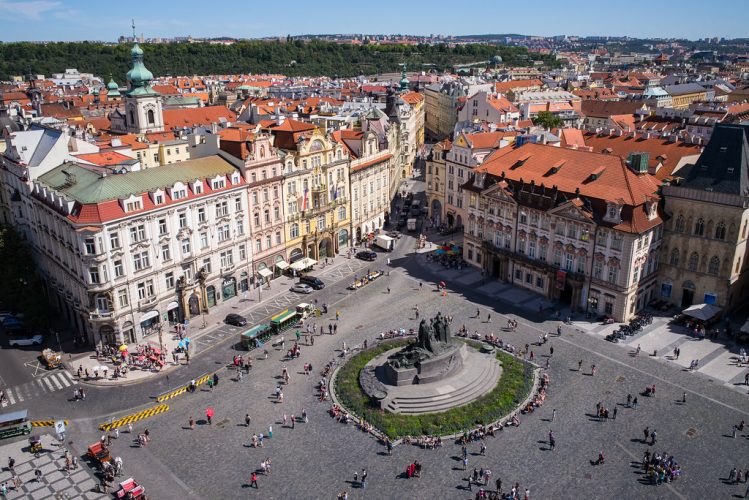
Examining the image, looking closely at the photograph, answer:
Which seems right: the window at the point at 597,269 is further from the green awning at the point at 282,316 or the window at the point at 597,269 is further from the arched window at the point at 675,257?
the green awning at the point at 282,316

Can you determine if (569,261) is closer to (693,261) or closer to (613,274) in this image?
(613,274)

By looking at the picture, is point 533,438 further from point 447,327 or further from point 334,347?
point 334,347

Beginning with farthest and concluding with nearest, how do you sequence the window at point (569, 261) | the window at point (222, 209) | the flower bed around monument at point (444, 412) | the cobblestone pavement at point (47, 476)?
1. the window at point (222, 209)
2. the window at point (569, 261)
3. the flower bed around monument at point (444, 412)
4. the cobblestone pavement at point (47, 476)

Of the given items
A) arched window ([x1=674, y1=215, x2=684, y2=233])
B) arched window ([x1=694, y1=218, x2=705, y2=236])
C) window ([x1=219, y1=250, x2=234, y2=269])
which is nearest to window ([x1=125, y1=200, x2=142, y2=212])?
window ([x1=219, y1=250, x2=234, y2=269])

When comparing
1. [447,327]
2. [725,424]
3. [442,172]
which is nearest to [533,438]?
[447,327]

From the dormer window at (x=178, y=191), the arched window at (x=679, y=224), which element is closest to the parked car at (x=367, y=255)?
the dormer window at (x=178, y=191)

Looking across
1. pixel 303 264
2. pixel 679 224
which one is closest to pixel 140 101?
pixel 303 264
